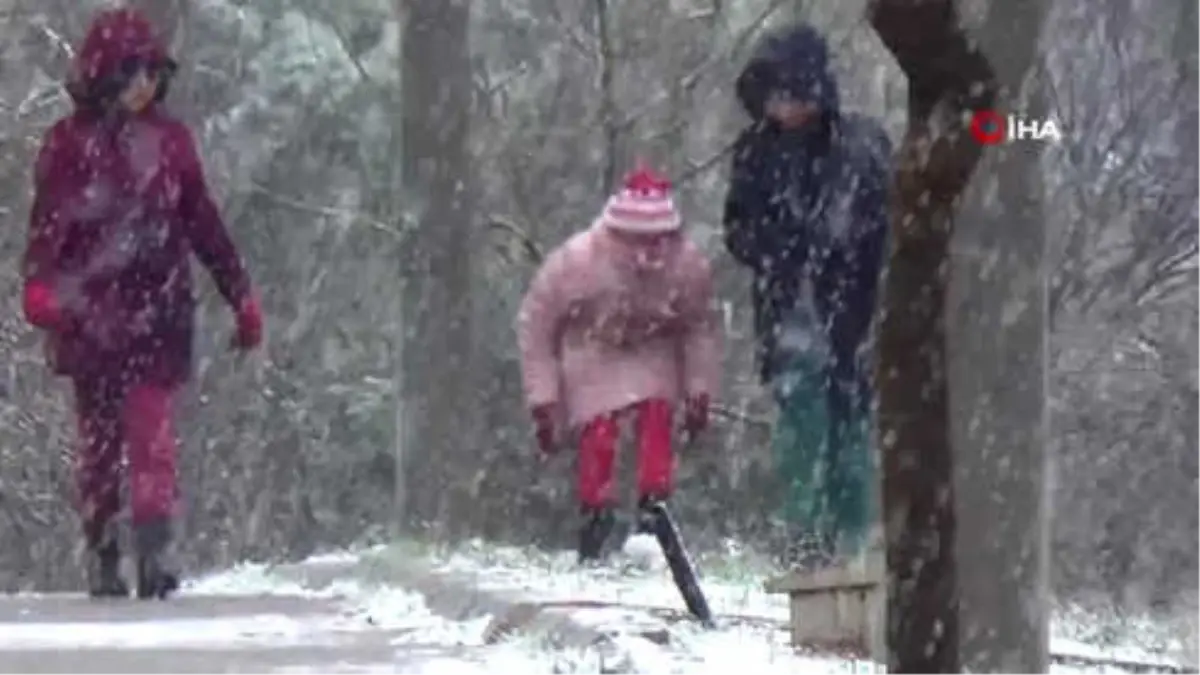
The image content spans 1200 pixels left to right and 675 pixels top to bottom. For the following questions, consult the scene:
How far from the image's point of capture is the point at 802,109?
1055 centimetres

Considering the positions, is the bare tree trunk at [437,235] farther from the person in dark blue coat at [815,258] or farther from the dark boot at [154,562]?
the person in dark blue coat at [815,258]

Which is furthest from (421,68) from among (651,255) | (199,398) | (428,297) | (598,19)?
(199,398)

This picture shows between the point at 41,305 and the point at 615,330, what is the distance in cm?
204

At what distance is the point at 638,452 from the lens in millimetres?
10539

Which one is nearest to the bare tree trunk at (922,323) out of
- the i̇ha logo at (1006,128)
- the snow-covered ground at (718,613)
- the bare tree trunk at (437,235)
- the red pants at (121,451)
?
the i̇ha logo at (1006,128)

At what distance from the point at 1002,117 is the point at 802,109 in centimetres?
498

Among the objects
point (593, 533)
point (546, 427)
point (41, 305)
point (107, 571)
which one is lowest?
point (107, 571)

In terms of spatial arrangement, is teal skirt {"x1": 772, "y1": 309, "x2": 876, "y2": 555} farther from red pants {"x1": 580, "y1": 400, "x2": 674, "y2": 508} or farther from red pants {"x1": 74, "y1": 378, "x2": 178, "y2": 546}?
red pants {"x1": 74, "y1": 378, "x2": 178, "y2": 546}

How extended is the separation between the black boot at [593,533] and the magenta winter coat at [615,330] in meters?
0.39

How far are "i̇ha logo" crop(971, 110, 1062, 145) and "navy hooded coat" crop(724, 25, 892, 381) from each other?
4150 mm

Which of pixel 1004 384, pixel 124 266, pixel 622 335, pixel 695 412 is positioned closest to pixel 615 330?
pixel 622 335

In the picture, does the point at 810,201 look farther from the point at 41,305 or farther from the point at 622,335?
the point at 41,305

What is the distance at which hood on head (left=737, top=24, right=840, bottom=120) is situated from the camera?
10.4 meters

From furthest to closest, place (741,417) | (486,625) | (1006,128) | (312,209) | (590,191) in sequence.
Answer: (590,191), (312,209), (741,417), (486,625), (1006,128)
